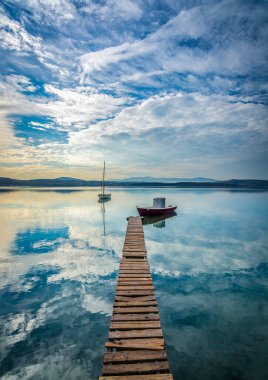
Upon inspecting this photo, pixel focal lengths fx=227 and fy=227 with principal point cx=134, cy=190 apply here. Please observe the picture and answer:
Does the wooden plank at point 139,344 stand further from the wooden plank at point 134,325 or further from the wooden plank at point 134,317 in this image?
the wooden plank at point 134,317

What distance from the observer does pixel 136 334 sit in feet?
19.6

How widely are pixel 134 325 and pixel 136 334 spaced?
1.31ft

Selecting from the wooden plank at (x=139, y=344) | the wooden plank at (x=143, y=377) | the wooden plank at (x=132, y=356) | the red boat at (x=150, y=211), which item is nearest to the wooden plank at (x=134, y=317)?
the wooden plank at (x=139, y=344)

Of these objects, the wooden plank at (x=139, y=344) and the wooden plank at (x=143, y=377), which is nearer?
the wooden plank at (x=143, y=377)

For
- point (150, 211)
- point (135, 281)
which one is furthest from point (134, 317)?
point (150, 211)

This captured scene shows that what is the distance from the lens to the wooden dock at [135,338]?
4.85 meters

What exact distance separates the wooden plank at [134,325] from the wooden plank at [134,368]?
3.94ft

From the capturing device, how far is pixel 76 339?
729 centimetres

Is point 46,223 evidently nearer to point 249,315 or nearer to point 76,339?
point 76,339

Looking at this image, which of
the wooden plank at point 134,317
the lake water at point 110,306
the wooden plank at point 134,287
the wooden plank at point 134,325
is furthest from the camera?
the wooden plank at point 134,287

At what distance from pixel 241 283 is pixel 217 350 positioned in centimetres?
569

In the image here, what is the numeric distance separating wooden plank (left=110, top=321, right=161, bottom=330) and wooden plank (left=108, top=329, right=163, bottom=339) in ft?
0.40

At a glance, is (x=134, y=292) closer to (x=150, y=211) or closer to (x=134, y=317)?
(x=134, y=317)

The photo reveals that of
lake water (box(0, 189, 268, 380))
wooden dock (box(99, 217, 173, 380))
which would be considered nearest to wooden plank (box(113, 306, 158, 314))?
wooden dock (box(99, 217, 173, 380))
